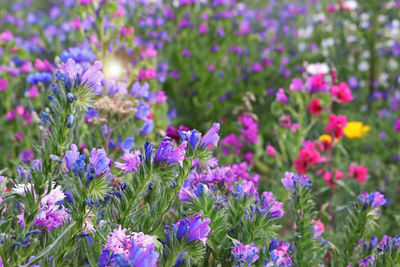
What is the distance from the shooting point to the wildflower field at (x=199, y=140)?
3.75 feet

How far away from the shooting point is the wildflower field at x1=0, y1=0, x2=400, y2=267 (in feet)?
3.75

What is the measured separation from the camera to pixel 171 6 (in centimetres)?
434

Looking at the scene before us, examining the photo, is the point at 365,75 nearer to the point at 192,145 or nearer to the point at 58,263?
the point at 192,145

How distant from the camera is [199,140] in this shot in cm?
121

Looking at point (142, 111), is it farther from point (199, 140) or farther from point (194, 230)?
point (194, 230)

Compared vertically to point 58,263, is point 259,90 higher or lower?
lower

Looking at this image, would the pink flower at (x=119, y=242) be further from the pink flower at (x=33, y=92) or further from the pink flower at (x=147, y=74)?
the pink flower at (x=33, y=92)

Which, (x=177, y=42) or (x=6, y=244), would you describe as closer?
(x=6, y=244)

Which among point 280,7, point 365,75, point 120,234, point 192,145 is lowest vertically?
point 365,75

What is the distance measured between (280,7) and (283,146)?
485cm

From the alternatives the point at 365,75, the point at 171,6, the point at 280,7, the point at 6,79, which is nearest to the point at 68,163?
the point at 6,79

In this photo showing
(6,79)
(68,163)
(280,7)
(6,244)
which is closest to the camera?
(6,244)

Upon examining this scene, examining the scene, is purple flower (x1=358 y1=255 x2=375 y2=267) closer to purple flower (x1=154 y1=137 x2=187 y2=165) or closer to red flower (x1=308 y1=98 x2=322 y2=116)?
purple flower (x1=154 y1=137 x2=187 y2=165)

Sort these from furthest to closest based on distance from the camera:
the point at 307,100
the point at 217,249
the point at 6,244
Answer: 1. the point at 307,100
2. the point at 217,249
3. the point at 6,244
